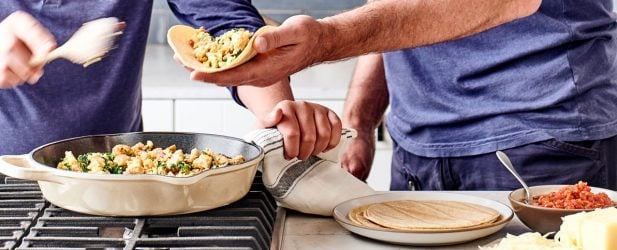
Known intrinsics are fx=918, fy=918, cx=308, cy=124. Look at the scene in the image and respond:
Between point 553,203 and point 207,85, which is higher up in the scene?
point 553,203

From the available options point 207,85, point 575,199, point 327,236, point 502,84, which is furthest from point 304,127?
point 207,85

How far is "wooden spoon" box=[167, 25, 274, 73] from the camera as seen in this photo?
4.86ft

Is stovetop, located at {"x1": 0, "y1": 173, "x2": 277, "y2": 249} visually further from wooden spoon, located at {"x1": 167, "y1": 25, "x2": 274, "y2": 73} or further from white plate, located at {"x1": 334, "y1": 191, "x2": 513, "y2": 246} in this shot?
wooden spoon, located at {"x1": 167, "y1": 25, "x2": 274, "y2": 73}

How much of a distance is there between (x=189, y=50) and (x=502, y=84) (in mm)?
667

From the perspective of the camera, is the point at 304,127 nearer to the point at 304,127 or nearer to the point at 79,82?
the point at 304,127

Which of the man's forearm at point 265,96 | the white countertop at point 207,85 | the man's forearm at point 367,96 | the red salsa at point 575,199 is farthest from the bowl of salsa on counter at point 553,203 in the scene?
the white countertop at point 207,85

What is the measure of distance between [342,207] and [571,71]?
70 centimetres

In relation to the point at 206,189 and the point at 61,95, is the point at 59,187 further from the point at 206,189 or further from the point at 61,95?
the point at 61,95

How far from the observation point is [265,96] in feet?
6.08

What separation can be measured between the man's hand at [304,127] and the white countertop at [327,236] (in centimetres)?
11

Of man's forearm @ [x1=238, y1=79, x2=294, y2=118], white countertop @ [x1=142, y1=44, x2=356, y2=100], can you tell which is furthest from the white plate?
white countertop @ [x1=142, y1=44, x2=356, y2=100]

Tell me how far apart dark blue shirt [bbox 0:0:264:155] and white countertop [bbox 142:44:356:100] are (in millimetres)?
1037

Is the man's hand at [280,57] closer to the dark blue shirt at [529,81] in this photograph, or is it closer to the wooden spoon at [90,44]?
the wooden spoon at [90,44]

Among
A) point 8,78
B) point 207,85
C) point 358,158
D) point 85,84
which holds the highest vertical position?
point 8,78
